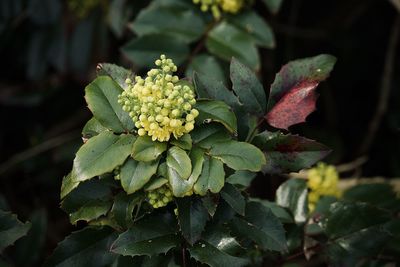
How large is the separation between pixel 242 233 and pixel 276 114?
0.24 m

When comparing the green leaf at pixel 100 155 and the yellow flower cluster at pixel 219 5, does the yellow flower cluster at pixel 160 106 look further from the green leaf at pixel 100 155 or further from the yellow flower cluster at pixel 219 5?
the yellow flower cluster at pixel 219 5

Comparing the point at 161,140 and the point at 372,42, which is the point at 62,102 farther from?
the point at 161,140

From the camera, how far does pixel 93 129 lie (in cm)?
107

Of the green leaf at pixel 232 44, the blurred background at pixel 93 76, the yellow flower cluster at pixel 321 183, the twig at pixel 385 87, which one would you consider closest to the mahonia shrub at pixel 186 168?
the yellow flower cluster at pixel 321 183

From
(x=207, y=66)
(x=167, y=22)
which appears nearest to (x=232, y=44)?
(x=207, y=66)

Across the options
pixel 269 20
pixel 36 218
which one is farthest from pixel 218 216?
pixel 269 20

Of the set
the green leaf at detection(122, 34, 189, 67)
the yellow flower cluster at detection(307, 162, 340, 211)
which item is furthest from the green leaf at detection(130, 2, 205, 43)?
the yellow flower cluster at detection(307, 162, 340, 211)

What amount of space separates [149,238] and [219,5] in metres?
0.86

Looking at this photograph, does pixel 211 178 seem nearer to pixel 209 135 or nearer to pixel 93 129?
pixel 209 135

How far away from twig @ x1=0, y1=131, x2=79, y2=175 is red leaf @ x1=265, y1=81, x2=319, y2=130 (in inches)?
52.8

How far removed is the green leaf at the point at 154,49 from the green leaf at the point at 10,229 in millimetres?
653

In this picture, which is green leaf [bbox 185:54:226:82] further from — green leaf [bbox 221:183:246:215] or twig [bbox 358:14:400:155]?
twig [bbox 358:14:400:155]

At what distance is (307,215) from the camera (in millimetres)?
1407

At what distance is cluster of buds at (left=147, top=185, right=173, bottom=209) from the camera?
1028 mm
